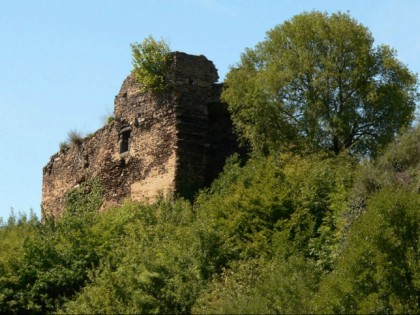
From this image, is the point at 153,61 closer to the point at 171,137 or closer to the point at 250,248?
the point at 171,137

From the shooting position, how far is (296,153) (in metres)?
26.3

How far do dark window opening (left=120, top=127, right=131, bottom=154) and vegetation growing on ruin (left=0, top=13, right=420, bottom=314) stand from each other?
192cm

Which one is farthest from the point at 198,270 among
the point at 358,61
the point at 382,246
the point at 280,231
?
the point at 358,61

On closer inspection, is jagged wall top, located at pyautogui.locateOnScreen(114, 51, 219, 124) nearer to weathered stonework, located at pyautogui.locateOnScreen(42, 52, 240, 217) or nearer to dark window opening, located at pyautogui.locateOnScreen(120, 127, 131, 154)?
weathered stonework, located at pyautogui.locateOnScreen(42, 52, 240, 217)

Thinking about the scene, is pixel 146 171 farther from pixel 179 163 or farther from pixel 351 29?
pixel 351 29

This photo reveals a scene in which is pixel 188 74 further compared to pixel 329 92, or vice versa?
pixel 188 74

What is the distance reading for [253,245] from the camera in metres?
22.8

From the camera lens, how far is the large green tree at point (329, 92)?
86.1 feet

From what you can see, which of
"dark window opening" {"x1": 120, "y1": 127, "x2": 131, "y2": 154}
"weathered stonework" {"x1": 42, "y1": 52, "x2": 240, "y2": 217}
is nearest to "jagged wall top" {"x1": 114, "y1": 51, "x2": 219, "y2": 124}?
"weathered stonework" {"x1": 42, "y1": 52, "x2": 240, "y2": 217}

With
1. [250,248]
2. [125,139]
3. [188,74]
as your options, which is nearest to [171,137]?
[188,74]

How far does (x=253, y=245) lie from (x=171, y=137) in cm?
552

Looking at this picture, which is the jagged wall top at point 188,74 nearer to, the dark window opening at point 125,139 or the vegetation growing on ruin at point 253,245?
the dark window opening at point 125,139

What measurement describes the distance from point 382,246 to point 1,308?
7626 mm

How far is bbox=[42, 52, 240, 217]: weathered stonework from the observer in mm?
27484
